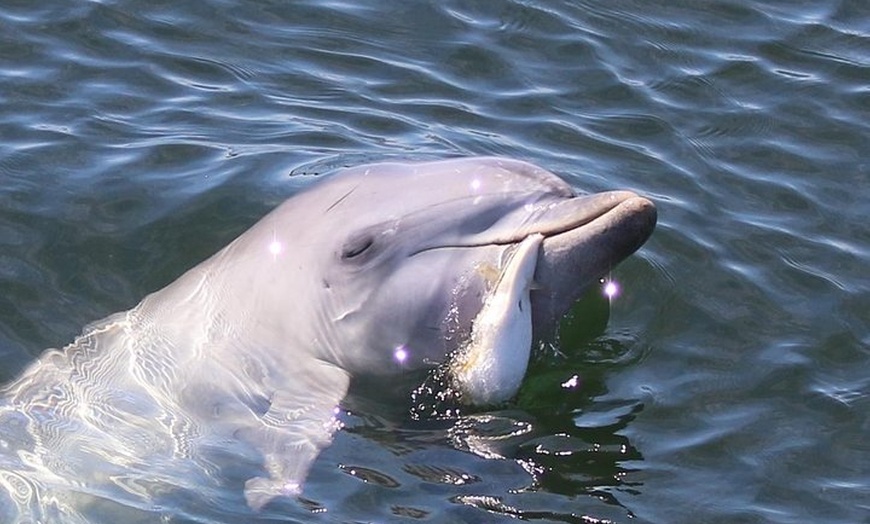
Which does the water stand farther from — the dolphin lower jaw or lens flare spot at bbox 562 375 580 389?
the dolphin lower jaw

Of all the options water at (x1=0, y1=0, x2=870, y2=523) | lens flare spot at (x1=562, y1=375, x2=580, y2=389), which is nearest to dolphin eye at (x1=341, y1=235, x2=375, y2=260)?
water at (x1=0, y1=0, x2=870, y2=523)

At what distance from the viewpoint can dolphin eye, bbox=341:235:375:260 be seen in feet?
29.6

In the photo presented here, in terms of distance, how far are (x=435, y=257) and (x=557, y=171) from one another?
3.23 metres

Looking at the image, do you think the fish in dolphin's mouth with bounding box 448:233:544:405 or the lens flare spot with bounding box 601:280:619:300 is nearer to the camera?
the fish in dolphin's mouth with bounding box 448:233:544:405

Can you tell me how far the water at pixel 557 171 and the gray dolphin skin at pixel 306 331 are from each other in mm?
273

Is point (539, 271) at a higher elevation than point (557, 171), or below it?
higher

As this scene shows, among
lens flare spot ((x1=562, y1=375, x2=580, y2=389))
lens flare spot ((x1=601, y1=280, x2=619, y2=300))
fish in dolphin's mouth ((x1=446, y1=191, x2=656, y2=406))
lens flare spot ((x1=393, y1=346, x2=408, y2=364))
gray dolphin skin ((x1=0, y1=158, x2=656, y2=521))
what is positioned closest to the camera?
gray dolphin skin ((x1=0, y1=158, x2=656, y2=521))

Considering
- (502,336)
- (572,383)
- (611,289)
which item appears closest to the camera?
→ (502,336)

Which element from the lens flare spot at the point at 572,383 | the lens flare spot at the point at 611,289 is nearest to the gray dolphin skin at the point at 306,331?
the lens flare spot at the point at 572,383

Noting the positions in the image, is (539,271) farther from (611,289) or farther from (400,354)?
(611,289)

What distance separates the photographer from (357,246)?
29.6ft

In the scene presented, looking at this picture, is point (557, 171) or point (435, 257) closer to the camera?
point (435, 257)

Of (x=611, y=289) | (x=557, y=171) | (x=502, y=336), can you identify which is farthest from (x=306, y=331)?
(x=557, y=171)

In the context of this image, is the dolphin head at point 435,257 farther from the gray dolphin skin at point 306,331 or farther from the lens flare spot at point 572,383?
A: the lens flare spot at point 572,383
